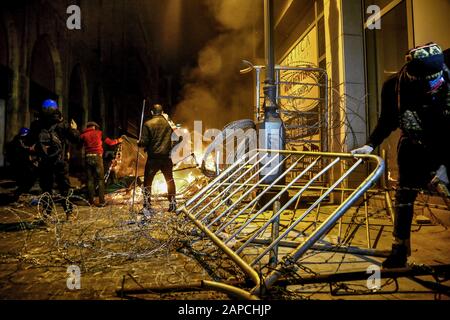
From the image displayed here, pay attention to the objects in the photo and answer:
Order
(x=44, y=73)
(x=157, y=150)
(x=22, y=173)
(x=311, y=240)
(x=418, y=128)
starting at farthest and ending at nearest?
1. (x=44, y=73)
2. (x=22, y=173)
3. (x=157, y=150)
4. (x=418, y=128)
5. (x=311, y=240)

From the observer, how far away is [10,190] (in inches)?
386

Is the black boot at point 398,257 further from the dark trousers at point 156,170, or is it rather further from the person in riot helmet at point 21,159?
the person in riot helmet at point 21,159

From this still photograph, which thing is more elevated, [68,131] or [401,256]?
[68,131]

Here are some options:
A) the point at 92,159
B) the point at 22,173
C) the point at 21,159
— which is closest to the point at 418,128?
the point at 92,159

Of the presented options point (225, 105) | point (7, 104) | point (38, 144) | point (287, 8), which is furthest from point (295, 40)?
point (225, 105)

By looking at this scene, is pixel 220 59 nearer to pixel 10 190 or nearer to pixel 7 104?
pixel 7 104

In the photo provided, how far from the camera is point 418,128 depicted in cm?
287

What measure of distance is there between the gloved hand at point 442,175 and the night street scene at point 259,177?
16 millimetres

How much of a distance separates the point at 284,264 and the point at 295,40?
12824mm

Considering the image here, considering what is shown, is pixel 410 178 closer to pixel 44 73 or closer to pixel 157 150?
pixel 157 150

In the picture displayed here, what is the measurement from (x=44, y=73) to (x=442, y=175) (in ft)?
56.3

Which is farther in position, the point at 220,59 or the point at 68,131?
the point at 220,59

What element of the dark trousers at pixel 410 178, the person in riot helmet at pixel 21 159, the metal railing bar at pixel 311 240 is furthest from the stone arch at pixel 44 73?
the dark trousers at pixel 410 178

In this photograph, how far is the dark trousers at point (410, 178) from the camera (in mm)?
2938
